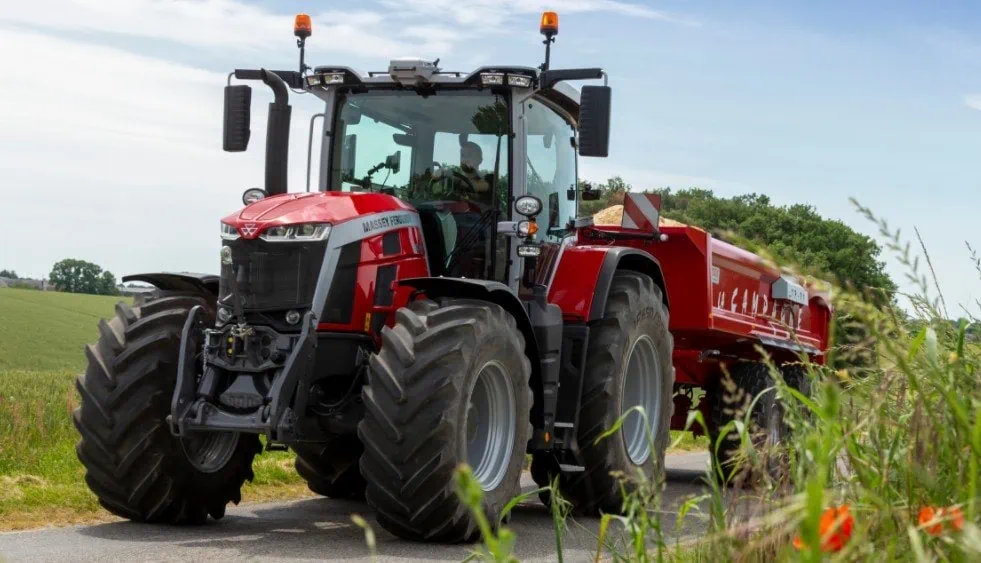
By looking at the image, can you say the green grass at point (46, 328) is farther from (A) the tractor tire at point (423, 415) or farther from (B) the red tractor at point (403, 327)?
(A) the tractor tire at point (423, 415)

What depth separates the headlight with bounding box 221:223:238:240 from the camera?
7323 mm

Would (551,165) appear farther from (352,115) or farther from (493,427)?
(493,427)

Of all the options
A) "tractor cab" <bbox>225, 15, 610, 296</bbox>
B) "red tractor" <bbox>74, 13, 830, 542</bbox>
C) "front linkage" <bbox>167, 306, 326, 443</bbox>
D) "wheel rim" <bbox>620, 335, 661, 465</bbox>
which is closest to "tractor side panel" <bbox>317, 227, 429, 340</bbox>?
"red tractor" <bbox>74, 13, 830, 542</bbox>

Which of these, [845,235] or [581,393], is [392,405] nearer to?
[581,393]

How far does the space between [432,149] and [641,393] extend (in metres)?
2.36

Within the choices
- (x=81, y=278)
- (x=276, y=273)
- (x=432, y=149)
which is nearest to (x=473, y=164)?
(x=432, y=149)

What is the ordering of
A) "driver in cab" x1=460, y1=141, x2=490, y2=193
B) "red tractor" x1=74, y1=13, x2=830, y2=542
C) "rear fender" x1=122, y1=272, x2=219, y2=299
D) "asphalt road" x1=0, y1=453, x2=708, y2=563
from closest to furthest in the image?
"asphalt road" x1=0, y1=453, x2=708, y2=563
"red tractor" x1=74, y1=13, x2=830, y2=542
"rear fender" x1=122, y1=272, x2=219, y2=299
"driver in cab" x1=460, y1=141, x2=490, y2=193

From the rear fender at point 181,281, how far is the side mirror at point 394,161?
134 cm

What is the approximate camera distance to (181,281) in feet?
25.4

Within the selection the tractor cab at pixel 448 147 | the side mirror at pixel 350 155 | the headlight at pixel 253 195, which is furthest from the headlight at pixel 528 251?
the headlight at pixel 253 195

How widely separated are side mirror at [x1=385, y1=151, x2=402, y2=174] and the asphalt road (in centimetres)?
225

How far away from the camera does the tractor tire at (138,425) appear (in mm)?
7016

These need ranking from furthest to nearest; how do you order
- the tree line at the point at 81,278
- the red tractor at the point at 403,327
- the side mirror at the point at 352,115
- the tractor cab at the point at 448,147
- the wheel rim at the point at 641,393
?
the tree line at the point at 81,278, the wheel rim at the point at 641,393, the side mirror at the point at 352,115, the tractor cab at the point at 448,147, the red tractor at the point at 403,327

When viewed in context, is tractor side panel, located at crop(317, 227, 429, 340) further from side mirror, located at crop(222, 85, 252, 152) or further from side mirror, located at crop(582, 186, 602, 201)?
side mirror, located at crop(582, 186, 602, 201)
